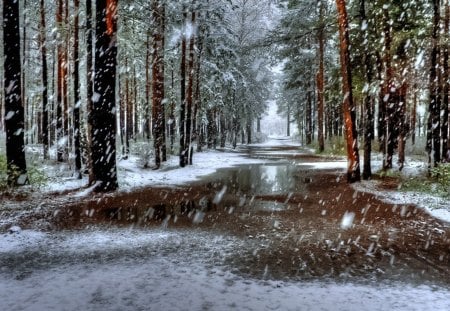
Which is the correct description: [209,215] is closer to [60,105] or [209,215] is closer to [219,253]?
[219,253]

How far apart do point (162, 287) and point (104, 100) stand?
8410mm

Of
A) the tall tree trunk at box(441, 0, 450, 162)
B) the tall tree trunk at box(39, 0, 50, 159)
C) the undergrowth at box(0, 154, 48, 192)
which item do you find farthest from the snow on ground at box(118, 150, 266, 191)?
the tall tree trunk at box(441, 0, 450, 162)

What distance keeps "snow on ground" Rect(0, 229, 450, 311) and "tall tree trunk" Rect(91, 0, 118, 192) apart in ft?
18.6

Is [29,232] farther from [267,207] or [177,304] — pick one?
[267,207]

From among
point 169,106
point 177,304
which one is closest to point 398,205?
point 177,304

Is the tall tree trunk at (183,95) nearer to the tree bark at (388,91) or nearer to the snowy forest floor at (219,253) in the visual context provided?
the snowy forest floor at (219,253)

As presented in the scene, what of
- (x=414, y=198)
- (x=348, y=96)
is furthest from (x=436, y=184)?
(x=348, y=96)

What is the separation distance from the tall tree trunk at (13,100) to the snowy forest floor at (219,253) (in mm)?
1600

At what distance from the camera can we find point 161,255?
6109 millimetres

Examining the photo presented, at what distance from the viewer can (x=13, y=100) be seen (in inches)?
455

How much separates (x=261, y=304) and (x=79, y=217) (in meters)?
5.62

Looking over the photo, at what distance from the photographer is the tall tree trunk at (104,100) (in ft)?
39.1

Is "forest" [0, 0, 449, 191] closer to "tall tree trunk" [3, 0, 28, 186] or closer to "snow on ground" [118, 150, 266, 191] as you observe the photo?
"tall tree trunk" [3, 0, 28, 186]

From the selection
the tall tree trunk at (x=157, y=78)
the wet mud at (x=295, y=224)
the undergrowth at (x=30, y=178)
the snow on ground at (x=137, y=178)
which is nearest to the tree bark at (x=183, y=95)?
the snow on ground at (x=137, y=178)
